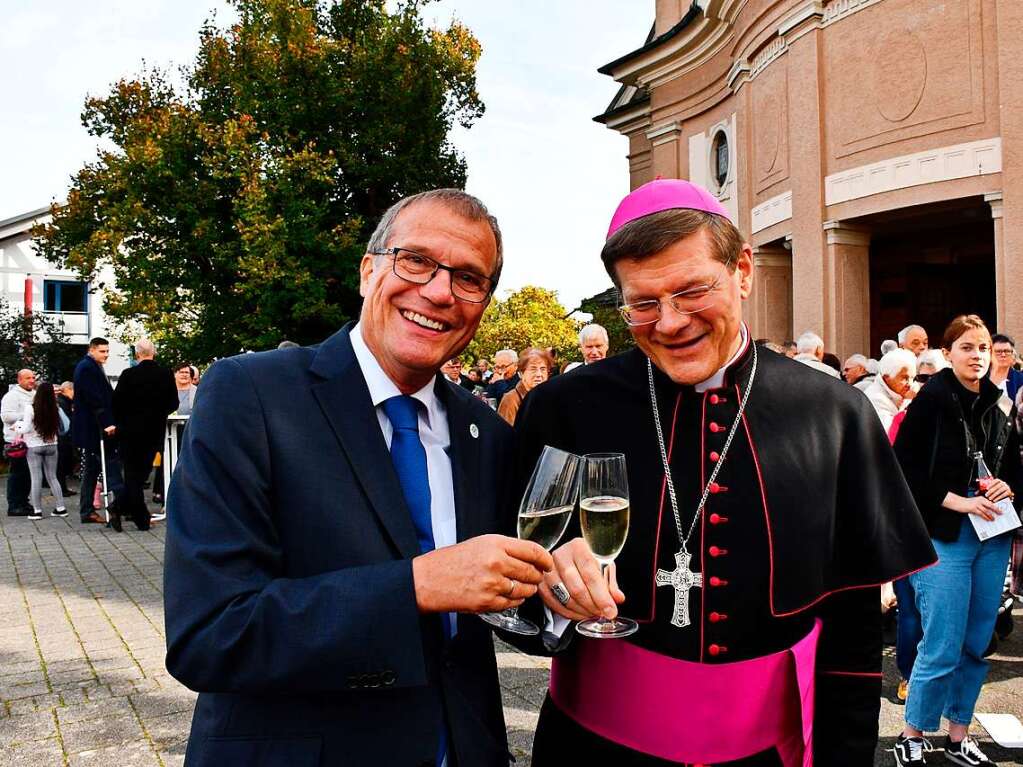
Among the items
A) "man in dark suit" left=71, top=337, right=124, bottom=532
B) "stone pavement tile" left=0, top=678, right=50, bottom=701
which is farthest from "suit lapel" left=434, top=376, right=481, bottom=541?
"man in dark suit" left=71, top=337, right=124, bottom=532

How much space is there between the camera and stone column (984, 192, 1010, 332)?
1458 centimetres

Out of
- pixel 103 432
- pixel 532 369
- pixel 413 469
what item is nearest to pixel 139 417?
pixel 103 432

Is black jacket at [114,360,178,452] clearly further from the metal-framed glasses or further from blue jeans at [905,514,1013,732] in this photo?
the metal-framed glasses

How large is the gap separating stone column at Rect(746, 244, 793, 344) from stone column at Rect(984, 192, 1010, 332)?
18.9 ft

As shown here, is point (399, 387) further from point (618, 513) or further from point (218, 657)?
point (218, 657)

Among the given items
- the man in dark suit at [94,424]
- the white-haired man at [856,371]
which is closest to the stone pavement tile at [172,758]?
the man in dark suit at [94,424]

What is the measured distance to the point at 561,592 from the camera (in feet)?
5.68

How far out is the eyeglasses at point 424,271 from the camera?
6.42 ft

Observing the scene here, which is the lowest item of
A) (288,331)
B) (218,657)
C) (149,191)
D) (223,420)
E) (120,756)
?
(120,756)

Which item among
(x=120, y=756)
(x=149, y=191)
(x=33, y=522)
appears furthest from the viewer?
(x=149, y=191)

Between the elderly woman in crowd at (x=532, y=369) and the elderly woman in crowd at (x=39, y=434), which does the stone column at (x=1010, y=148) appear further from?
the elderly woman in crowd at (x=39, y=434)

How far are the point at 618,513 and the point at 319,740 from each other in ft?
2.41

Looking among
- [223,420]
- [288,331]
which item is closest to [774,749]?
[223,420]

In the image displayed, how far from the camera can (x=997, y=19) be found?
48.0 ft
